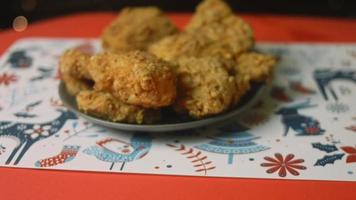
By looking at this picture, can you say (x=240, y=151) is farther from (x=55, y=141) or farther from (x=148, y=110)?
(x=55, y=141)

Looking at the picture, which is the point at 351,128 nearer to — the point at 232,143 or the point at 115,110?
the point at 232,143

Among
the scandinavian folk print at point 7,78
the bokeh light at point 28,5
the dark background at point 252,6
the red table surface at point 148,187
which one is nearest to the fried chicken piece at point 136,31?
the scandinavian folk print at point 7,78

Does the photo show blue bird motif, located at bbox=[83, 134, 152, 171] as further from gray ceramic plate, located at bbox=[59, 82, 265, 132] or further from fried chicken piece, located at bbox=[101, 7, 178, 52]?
fried chicken piece, located at bbox=[101, 7, 178, 52]

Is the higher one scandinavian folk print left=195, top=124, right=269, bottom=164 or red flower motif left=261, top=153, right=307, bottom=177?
scandinavian folk print left=195, top=124, right=269, bottom=164

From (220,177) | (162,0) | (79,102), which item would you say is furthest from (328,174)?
(162,0)

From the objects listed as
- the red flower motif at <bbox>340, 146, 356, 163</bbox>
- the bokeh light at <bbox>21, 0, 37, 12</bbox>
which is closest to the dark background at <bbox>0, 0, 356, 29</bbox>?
the bokeh light at <bbox>21, 0, 37, 12</bbox>

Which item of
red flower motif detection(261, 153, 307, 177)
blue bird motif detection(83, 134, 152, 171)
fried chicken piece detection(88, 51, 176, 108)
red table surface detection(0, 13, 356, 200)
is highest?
fried chicken piece detection(88, 51, 176, 108)

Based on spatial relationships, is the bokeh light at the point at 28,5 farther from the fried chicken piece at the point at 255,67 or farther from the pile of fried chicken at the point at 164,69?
the fried chicken piece at the point at 255,67

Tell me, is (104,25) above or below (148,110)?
above
